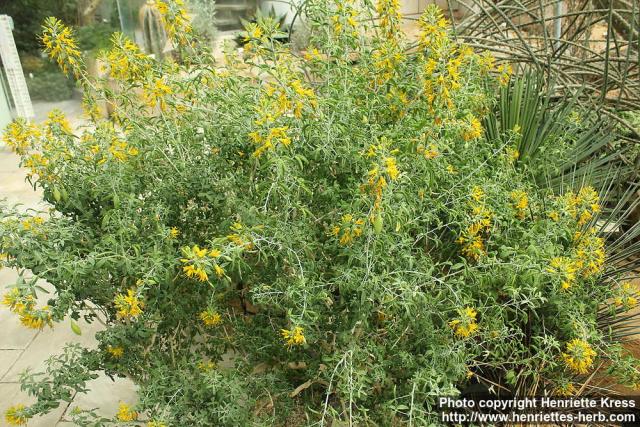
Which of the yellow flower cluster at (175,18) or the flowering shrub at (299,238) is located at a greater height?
the yellow flower cluster at (175,18)

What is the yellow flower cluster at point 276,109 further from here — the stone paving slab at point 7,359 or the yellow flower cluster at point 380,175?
the stone paving slab at point 7,359

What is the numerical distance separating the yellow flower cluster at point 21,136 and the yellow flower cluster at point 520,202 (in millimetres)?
1623

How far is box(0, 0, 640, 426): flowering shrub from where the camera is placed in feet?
5.12

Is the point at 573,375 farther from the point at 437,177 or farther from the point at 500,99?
the point at 500,99

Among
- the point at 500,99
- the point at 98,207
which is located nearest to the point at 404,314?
the point at 98,207

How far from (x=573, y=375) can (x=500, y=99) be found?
1.46 meters

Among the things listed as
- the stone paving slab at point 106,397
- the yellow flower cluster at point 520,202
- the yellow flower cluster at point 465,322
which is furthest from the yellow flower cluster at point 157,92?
the stone paving slab at point 106,397

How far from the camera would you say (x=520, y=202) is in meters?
1.96

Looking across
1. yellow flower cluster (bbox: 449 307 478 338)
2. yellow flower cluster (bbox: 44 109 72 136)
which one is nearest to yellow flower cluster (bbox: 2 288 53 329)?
yellow flower cluster (bbox: 44 109 72 136)

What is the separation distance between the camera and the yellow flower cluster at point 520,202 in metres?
1.95

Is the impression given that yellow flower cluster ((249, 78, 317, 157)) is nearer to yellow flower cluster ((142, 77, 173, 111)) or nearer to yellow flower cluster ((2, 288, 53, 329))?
yellow flower cluster ((142, 77, 173, 111))

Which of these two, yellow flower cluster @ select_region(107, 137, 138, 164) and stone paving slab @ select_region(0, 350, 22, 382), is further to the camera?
stone paving slab @ select_region(0, 350, 22, 382)

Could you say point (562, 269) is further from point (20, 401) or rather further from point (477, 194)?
point (20, 401)

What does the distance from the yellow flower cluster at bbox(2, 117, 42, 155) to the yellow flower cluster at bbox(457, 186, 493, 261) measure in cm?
140
